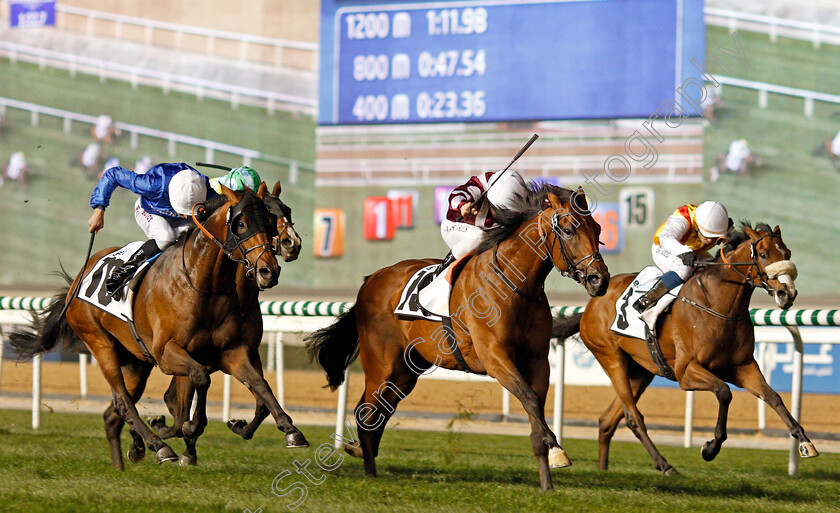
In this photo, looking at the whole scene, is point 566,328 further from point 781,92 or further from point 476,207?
point 781,92

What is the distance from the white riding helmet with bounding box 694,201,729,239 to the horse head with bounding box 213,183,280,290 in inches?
94.7

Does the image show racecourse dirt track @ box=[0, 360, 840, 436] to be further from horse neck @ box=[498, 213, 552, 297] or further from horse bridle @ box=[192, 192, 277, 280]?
horse bridle @ box=[192, 192, 277, 280]

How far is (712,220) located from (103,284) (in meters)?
3.10

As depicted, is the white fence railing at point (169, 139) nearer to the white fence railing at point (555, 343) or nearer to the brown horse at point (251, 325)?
the white fence railing at point (555, 343)

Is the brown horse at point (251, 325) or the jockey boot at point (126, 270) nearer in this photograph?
the brown horse at point (251, 325)

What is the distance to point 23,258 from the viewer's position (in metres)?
17.4

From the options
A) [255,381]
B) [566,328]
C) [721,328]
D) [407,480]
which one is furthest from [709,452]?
[255,381]

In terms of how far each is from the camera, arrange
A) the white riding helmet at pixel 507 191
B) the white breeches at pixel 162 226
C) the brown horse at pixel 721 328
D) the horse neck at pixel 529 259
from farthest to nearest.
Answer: the white breeches at pixel 162 226, the brown horse at pixel 721 328, the white riding helmet at pixel 507 191, the horse neck at pixel 529 259

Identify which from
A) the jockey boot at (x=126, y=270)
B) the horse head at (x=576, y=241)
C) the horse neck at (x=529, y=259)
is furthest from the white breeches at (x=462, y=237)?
the jockey boot at (x=126, y=270)

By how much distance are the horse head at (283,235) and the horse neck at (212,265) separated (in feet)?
0.81

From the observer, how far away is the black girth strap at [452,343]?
16.4 ft

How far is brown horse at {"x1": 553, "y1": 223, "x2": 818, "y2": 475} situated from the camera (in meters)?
5.20

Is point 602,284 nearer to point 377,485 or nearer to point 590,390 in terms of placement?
point 377,485

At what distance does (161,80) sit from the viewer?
1648 cm
